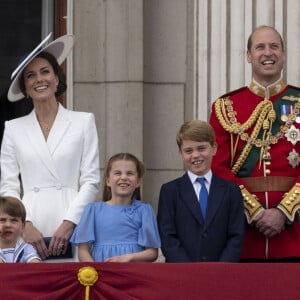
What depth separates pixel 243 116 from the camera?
314 inches

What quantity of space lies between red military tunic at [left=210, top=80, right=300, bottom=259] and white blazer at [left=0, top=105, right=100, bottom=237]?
72cm

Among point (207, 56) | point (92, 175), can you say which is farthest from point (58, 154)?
point (207, 56)

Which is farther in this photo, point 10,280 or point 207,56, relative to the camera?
point 207,56

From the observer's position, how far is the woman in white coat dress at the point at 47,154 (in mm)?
7867

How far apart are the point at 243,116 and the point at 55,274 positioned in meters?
1.61

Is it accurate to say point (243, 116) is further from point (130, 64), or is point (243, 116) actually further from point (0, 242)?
point (130, 64)

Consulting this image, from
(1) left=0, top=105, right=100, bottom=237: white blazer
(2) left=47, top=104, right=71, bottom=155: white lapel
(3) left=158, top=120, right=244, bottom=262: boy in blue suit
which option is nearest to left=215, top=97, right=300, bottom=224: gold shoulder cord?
(3) left=158, top=120, right=244, bottom=262: boy in blue suit

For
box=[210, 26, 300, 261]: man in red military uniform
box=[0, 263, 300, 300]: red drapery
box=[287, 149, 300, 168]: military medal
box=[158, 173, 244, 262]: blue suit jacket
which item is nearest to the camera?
box=[0, 263, 300, 300]: red drapery

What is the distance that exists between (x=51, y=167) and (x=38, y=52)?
0.66 meters

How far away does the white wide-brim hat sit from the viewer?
798cm

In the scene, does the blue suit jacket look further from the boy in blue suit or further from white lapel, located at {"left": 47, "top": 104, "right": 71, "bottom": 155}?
white lapel, located at {"left": 47, "top": 104, "right": 71, "bottom": 155}

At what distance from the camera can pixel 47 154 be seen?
25.9 feet

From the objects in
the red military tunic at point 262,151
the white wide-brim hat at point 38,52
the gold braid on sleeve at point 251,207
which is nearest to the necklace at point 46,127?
the white wide-brim hat at point 38,52

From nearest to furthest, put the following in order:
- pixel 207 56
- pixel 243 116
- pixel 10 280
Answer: pixel 10 280 → pixel 243 116 → pixel 207 56
